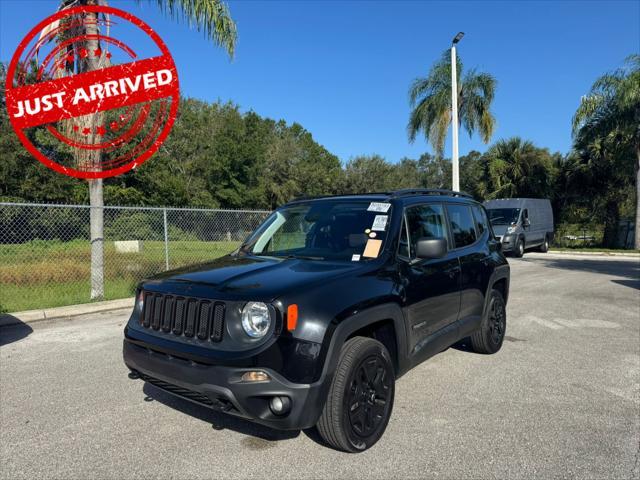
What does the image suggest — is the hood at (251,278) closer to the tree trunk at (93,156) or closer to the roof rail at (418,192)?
the roof rail at (418,192)

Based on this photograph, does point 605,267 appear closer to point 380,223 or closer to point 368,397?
point 380,223

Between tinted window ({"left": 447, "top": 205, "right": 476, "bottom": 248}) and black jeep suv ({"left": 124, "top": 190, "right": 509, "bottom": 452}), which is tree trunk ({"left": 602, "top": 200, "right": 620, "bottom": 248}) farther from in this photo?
black jeep suv ({"left": 124, "top": 190, "right": 509, "bottom": 452})

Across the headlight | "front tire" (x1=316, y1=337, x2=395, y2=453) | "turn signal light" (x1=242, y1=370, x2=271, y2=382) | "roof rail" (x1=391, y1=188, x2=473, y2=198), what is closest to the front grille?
the headlight

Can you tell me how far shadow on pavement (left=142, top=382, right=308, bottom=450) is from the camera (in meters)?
3.17

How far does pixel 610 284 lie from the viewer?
34.8 feet

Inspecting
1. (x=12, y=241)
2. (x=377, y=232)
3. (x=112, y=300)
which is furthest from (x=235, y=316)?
(x=12, y=241)

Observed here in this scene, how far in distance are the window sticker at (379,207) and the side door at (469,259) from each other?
973mm

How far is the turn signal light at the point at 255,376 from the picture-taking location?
2.55 meters

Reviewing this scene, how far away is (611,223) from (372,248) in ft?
85.5

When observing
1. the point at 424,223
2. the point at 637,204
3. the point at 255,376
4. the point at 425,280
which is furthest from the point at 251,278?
the point at 637,204

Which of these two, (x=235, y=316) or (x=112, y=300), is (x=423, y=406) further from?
(x=112, y=300)

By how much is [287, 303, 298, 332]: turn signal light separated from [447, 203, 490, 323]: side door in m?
2.26

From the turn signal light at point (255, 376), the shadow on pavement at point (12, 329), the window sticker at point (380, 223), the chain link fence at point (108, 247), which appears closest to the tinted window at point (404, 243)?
the window sticker at point (380, 223)

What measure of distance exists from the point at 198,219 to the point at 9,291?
4.44 metres
